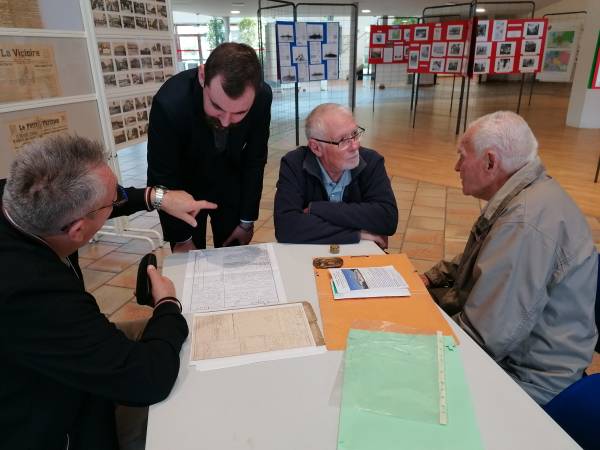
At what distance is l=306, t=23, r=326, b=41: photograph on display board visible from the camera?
18.8 feet

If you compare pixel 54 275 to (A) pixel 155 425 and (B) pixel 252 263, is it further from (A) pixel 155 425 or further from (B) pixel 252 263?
(B) pixel 252 263

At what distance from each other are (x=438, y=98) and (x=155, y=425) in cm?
1221

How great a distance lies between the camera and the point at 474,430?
805mm

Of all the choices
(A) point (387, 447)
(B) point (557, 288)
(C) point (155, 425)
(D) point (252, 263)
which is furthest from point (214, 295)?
(B) point (557, 288)

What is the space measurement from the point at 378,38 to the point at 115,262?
287 inches

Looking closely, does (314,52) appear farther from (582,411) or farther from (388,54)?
(582,411)

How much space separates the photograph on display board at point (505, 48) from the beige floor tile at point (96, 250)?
6.25 m

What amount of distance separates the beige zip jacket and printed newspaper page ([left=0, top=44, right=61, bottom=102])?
8.02ft

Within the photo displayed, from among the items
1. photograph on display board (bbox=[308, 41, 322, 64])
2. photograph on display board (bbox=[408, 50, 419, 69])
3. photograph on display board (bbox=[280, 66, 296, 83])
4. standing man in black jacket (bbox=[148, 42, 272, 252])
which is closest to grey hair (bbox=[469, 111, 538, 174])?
standing man in black jacket (bbox=[148, 42, 272, 252])

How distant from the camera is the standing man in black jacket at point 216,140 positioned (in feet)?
4.89

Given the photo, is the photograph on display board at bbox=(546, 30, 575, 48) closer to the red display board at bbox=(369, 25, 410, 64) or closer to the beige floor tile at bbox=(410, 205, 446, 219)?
the red display board at bbox=(369, 25, 410, 64)

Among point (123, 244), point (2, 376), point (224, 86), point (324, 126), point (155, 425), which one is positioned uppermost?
point (224, 86)

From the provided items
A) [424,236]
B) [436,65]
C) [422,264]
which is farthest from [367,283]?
[436,65]

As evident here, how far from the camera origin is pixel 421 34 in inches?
285
